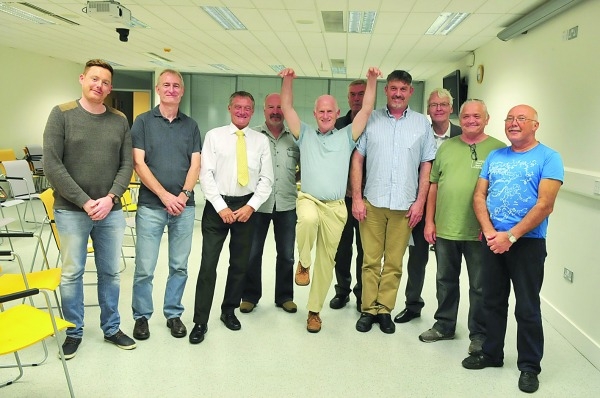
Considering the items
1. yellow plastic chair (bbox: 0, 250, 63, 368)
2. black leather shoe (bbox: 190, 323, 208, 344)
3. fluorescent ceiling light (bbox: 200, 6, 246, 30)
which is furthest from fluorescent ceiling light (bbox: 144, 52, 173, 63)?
black leather shoe (bbox: 190, 323, 208, 344)

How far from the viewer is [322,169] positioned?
3.14 metres

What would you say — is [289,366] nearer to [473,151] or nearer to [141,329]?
[141,329]

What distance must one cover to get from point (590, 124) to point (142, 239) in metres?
3.29

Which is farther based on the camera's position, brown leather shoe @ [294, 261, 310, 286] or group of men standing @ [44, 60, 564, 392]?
brown leather shoe @ [294, 261, 310, 286]

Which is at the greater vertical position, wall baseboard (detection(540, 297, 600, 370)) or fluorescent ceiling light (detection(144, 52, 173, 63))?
fluorescent ceiling light (detection(144, 52, 173, 63))

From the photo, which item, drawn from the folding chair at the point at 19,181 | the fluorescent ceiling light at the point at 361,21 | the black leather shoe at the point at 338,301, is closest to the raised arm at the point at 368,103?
the black leather shoe at the point at 338,301

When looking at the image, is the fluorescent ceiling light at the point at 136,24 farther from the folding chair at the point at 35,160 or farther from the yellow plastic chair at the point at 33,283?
the yellow plastic chair at the point at 33,283

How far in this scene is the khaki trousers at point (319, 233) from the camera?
310 centimetres

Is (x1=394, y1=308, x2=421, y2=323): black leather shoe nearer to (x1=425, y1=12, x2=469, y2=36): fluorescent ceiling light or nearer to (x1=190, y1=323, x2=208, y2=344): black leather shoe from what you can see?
(x1=190, y1=323, x2=208, y2=344): black leather shoe

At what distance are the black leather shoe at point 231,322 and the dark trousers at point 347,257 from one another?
2.99 feet

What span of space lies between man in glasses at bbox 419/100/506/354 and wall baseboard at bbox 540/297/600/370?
72 cm

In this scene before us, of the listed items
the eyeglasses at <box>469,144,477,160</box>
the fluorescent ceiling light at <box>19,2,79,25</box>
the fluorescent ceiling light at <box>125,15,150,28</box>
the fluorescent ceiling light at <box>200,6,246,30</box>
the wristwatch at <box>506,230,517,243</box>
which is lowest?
the wristwatch at <box>506,230,517,243</box>

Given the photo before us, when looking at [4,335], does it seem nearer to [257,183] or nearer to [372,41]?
[257,183]

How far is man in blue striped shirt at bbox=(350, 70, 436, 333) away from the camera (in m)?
3.14
